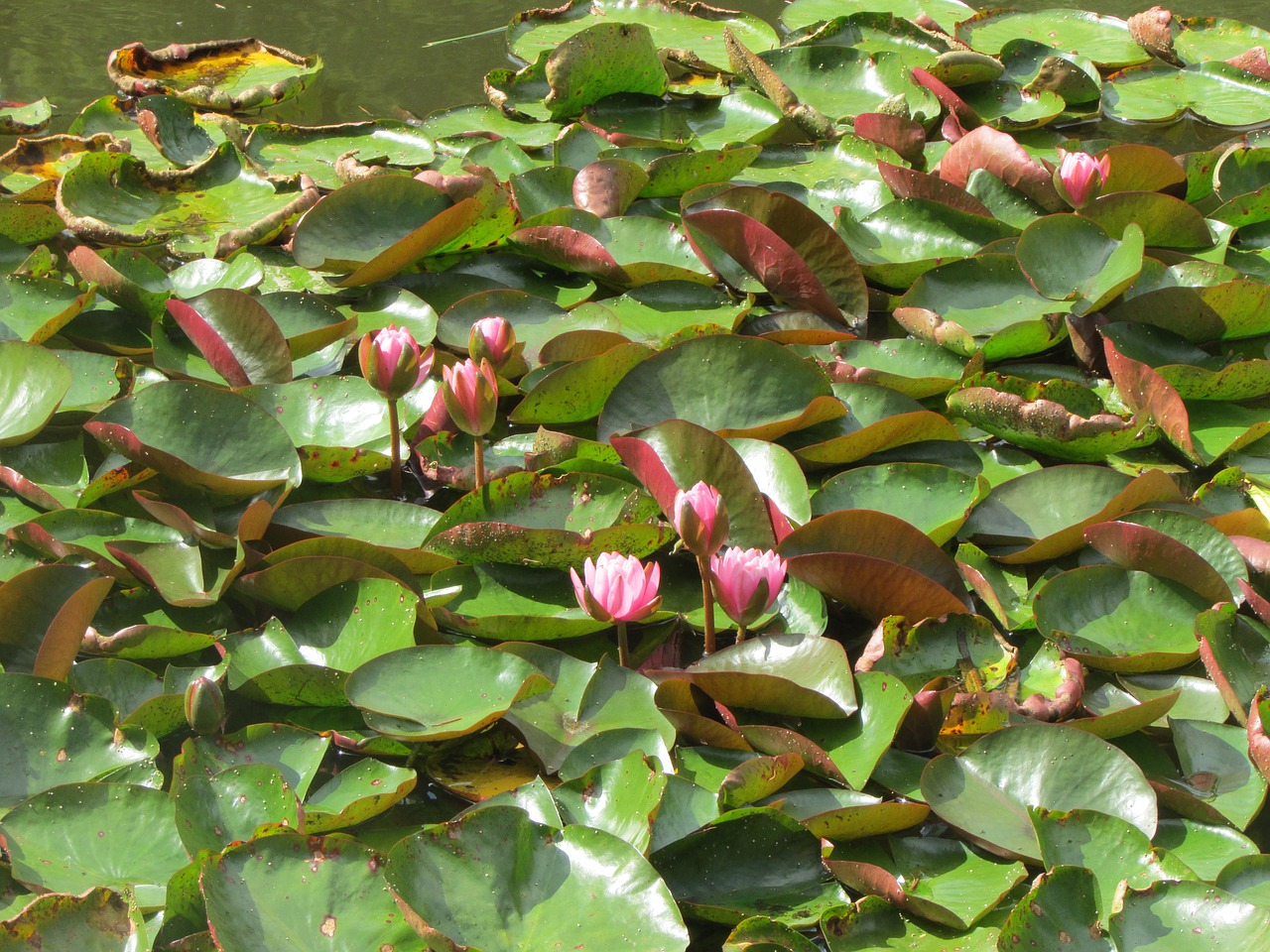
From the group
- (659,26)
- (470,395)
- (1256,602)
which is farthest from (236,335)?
(659,26)

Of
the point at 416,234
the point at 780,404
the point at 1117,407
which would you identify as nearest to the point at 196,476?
the point at 416,234

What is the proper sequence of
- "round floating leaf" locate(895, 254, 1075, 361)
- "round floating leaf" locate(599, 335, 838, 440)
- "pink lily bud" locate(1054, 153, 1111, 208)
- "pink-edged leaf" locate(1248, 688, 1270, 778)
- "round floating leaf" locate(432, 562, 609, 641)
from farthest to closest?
"pink lily bud" locate(1054, 153, 1111, 208) < "round floating leaf" locate(895, 254, 1075, 361) < "round floating leaf" locate(599, 335, 838, 440) < "round floating leaf" locate(432, 562, 609, 641) < "pink-edged leaf" locate(1248, 688, 1270, 778)

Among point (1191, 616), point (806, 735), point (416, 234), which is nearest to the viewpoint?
point (806, 735)

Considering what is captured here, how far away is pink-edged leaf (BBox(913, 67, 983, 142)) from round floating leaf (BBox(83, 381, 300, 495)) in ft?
6.86

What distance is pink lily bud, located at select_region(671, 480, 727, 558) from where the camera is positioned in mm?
1523

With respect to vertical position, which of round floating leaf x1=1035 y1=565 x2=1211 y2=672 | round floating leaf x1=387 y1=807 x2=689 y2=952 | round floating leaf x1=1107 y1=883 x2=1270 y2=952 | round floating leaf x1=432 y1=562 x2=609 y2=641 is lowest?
round floating leaf x1=1035 y1=565 x2=1211 y2=672

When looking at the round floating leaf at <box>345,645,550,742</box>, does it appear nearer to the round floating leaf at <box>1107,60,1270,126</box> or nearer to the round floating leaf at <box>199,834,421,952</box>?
the round floating leaf at <box>199,834,421,952</box>

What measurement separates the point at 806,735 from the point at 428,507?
73 cm

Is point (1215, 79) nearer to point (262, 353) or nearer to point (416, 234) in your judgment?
point (416, 234)

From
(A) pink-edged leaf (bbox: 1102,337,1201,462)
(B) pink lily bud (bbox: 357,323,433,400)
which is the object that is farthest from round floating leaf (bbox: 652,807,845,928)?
(A) pink-edged leaf (bbox: 1102,337,1201,462)

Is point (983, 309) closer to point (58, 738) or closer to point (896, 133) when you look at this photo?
point (896, 133)

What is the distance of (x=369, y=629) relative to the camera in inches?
64.8

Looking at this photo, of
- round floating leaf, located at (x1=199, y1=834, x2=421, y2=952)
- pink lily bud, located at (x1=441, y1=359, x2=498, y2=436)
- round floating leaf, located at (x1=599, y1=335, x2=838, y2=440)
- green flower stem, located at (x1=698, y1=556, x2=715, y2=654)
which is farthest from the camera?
round floating leaf, located at (x1=599, y1=335, x2=838, y2=440)

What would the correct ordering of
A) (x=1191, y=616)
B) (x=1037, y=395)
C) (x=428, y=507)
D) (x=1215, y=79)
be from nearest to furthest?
(x=1191, y=616)
(x=428, y=507)
(x=1037, y=395)
(x=1215, y=79)
